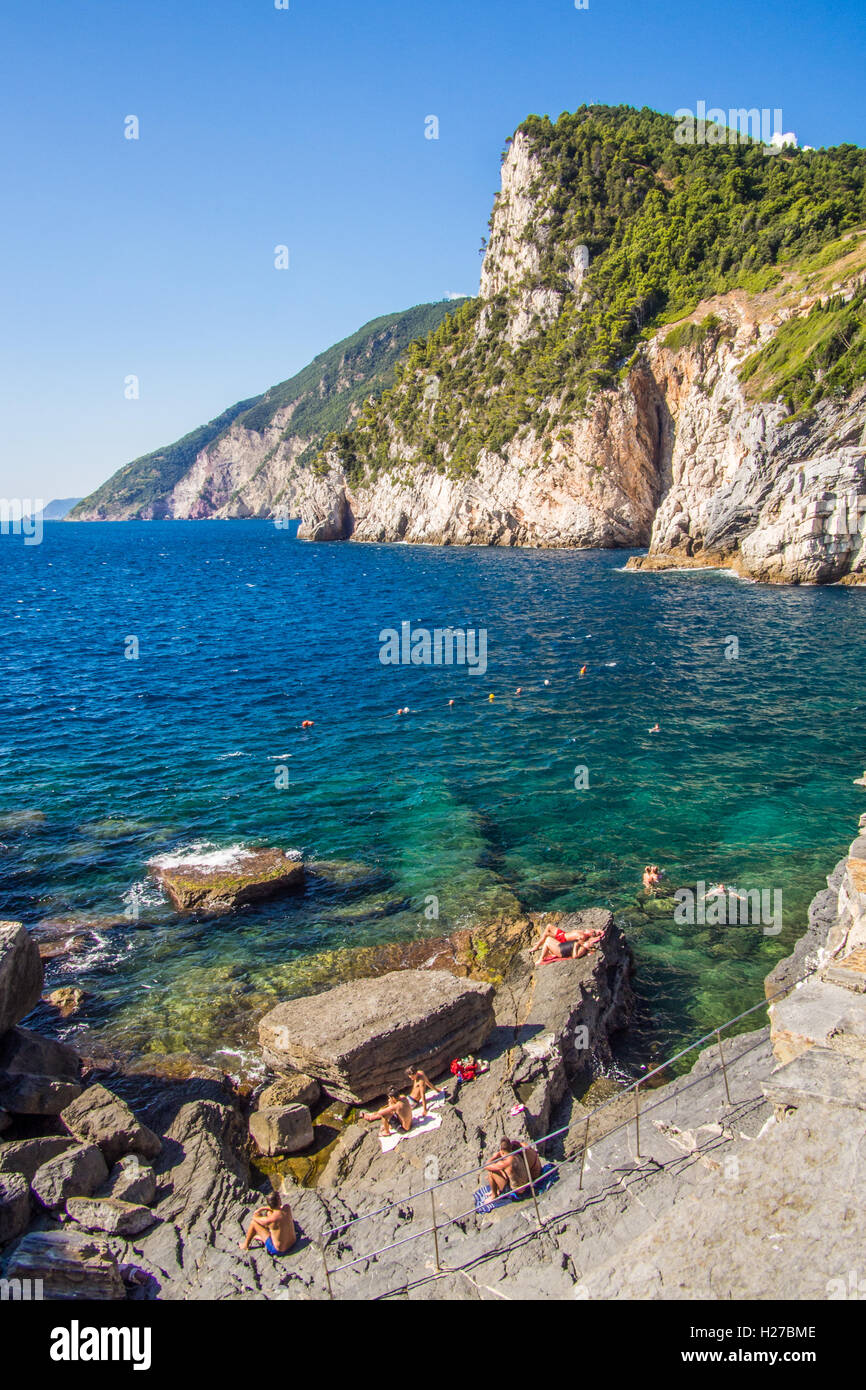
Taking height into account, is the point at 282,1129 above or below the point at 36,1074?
below

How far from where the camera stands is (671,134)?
117 meters

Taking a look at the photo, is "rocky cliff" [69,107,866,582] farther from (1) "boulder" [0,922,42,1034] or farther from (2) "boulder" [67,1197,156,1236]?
(2) "boulder" [67,1197,156,1236]

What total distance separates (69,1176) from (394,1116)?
4818 mm

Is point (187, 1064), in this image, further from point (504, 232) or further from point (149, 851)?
point (504, 232)

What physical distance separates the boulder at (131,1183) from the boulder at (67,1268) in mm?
1590

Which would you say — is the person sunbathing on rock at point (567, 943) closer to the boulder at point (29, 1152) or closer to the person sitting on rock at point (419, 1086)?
the person sitting on rock at point (419, 1086)

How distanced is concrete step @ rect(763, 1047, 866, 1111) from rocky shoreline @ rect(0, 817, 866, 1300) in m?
0.03

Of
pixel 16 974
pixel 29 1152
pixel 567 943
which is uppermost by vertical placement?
pixel 16 974

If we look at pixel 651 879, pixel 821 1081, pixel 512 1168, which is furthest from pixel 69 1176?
pixel 651 879

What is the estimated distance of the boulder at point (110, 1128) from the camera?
10.9 m

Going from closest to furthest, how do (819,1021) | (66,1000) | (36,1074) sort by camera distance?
(819,1021) → (36,1074) → (66,1000)

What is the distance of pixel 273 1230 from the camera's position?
9.19 metres

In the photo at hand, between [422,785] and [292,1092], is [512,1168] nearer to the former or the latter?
[292,1092]
